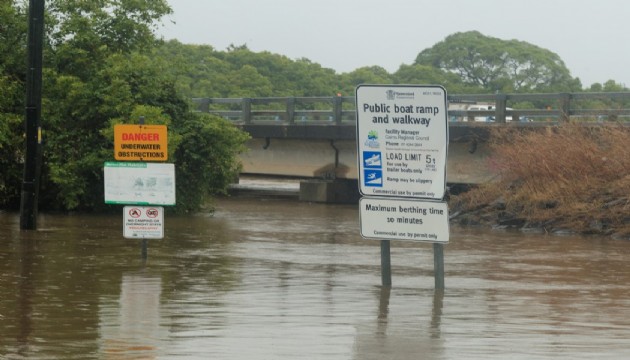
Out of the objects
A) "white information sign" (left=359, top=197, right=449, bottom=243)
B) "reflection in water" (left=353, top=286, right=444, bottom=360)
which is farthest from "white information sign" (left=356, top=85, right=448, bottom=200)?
"reflection in water" (left=353, top=286, right=444, bottom=360)

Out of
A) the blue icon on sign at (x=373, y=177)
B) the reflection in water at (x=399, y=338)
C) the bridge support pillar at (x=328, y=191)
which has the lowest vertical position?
the reflection in water at (x=399, y=338)

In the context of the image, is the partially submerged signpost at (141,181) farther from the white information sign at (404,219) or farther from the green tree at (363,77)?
the green tree at (363,77)

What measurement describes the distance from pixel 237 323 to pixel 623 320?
12.3 feet

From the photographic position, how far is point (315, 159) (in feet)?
139

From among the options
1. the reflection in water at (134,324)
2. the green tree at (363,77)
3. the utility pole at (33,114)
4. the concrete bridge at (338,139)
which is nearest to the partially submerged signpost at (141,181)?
the reflection in water at (134,324)

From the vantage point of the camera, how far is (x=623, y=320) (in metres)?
11.6

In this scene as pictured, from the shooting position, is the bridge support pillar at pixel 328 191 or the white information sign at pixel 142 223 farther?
the bridge support pillar at pixel 328 191

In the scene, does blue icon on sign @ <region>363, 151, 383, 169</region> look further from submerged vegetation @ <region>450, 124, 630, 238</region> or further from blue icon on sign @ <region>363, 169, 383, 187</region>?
submerged vegetation @ <region>450, 124, 630, 238</region>

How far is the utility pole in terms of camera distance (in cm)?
2250

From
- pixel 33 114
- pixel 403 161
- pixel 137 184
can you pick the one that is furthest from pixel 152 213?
pixel 33 114

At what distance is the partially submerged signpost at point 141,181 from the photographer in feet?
57.4

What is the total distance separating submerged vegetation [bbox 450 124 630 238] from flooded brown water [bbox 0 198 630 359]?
398cm

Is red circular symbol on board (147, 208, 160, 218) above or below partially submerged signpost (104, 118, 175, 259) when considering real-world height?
below

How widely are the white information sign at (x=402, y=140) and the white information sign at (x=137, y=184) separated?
15.6 ft
